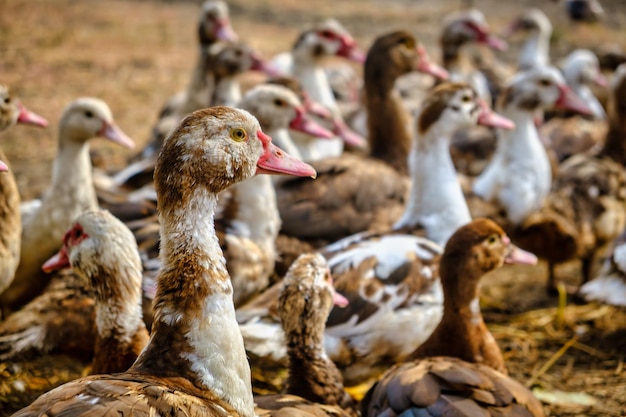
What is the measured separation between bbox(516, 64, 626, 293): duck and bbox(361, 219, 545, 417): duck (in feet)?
5.12

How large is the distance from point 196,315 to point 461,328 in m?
1.87

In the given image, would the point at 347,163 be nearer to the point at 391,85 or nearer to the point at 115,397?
the point at 391,85

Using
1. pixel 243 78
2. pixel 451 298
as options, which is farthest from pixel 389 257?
pixel 243 78

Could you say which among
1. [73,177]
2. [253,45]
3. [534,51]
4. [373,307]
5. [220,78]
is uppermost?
[253,45]

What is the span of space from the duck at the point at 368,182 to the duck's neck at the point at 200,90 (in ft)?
4.97

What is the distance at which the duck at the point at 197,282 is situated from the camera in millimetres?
3049

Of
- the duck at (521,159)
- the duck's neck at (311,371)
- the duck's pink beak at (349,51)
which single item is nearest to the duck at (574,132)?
the duck at (521,159)

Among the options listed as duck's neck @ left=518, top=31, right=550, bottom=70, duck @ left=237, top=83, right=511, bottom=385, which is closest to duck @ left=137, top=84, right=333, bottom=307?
duck @ left=237, top=83, right=511, bottom=385

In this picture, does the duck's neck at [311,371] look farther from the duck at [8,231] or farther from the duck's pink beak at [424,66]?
the duck's pink beak at [424,66]

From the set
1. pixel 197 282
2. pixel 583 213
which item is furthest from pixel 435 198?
pixel 197 282

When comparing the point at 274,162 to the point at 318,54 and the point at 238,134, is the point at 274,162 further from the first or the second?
the point at 318,54

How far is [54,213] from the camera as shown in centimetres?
549

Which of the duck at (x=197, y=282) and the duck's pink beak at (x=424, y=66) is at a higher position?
the duck's pink beak at (x=424, y=66)

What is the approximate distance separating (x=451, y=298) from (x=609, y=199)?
2669 mm
